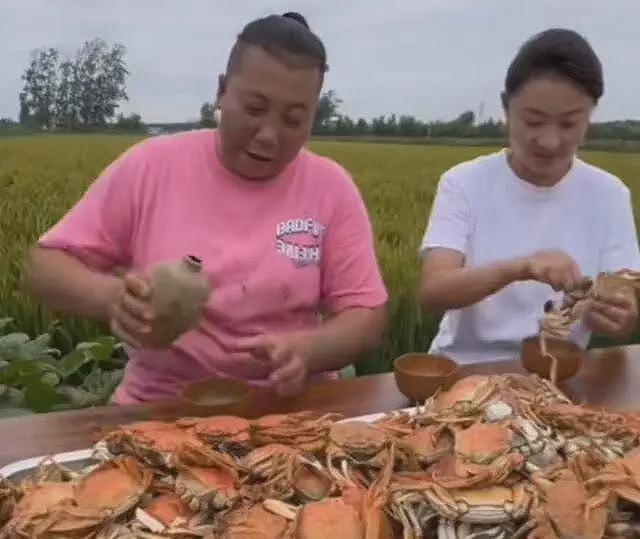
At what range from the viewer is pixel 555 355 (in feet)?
5.94

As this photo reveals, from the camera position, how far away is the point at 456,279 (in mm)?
2172

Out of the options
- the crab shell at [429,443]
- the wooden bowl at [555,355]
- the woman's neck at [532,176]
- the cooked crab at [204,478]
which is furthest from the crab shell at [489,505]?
the woman's neck at [532,176]

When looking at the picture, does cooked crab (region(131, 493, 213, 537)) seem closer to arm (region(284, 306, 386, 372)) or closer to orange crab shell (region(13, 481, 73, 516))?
orange crab shell (region(13, 481, 73, 516))

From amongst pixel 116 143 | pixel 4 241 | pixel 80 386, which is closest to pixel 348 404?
pixel 80 386

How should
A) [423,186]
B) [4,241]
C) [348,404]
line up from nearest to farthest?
[348,404] → [4,241] → [423,186]

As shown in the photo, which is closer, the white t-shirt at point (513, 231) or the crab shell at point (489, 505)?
the crab shell at point (489, 505)

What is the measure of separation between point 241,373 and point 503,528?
0.97 metres

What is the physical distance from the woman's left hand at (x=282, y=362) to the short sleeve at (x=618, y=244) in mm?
1001

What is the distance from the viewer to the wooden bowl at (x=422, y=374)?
1.65 metres

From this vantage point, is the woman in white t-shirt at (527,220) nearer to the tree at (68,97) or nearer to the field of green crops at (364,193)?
the field of green crops at (364,193)

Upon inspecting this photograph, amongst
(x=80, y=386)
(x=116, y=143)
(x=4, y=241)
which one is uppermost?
(x=116, y=143)

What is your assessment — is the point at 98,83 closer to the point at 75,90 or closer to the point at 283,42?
the point at 75,90

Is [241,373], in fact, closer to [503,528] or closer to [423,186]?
[503,528]

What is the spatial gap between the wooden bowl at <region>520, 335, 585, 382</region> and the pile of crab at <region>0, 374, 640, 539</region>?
534mm
